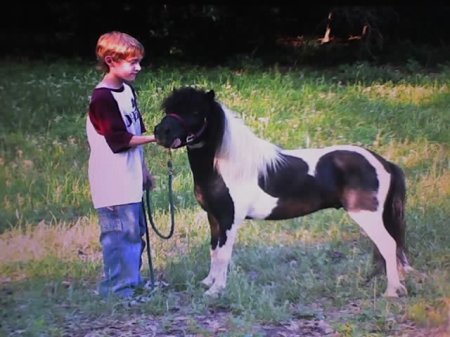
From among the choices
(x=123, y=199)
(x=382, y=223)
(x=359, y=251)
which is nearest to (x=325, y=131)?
(x=359, y=251)

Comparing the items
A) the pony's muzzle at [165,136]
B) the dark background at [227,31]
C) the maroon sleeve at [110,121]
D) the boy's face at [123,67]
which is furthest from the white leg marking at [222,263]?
the dark background at [227,31]

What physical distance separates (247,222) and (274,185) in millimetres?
760

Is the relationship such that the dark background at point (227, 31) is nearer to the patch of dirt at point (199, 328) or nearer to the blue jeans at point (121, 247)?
the blue jeans at point (121, 247)

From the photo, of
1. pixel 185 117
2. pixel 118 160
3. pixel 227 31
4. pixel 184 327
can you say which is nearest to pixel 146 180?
pixel 118 160

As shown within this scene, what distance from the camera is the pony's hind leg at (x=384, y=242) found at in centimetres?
280

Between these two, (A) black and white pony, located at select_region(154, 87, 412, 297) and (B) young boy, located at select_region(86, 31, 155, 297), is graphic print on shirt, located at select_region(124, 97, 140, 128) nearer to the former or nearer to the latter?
(B) young boy, located at select_region(86, 31, 155, 297)

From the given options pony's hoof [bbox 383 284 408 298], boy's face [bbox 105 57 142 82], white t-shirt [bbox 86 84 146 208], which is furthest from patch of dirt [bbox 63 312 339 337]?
boy's face [bbox 105 57 142 82]

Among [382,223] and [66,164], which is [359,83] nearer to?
[66,164]

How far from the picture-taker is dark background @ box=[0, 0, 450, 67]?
5785 millimetres

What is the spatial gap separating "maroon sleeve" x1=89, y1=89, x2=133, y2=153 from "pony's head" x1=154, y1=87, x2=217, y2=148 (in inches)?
4.8

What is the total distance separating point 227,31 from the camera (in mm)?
6238

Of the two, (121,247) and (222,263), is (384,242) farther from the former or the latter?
(121,247)

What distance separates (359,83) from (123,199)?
9.55 feet

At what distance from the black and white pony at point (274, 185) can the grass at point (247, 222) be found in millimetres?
178
